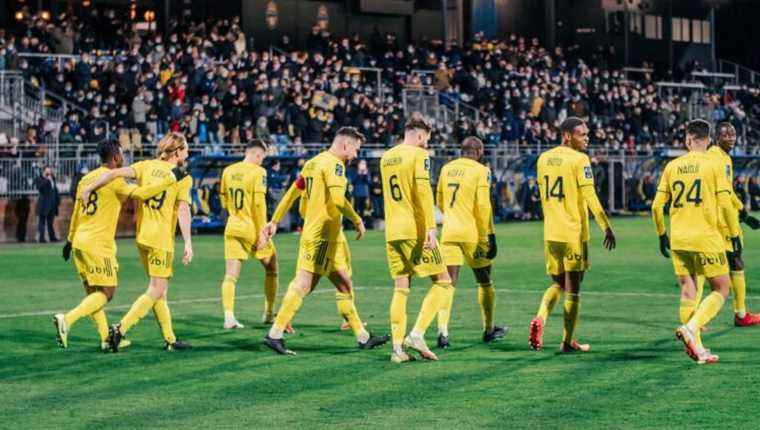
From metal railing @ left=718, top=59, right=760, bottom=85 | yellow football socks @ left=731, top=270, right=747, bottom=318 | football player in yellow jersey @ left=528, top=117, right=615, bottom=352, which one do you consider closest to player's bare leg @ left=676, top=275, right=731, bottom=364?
football player in yellow jersey @ left=528, top=117, right=615, bottom=352

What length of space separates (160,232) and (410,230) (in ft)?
8.39

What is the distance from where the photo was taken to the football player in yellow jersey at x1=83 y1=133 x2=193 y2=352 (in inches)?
512

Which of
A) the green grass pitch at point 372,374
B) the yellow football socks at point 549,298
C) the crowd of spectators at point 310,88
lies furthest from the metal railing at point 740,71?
the yellow football socks at point 549,298

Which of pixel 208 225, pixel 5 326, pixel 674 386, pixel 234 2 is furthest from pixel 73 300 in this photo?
pixel 234 2

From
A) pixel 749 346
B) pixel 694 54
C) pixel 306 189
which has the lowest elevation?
pixel 749 346

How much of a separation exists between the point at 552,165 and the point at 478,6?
4920cm

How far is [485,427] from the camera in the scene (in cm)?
889

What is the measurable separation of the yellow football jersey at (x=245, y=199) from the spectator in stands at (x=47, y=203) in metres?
17.6

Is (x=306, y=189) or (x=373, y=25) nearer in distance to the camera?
(x=306, y=189)

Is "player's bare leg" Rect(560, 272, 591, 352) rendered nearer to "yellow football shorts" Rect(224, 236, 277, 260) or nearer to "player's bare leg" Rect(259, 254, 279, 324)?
"player's bare leg" Rect(259, 254, 279, 324)

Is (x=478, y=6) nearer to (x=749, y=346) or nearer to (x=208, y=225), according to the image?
(x=208, y=225)

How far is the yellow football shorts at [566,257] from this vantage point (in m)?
12.5

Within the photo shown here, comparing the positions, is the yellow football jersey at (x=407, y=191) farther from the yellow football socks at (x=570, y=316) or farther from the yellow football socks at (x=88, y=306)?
the yellow football socks at (x=88, y=306)

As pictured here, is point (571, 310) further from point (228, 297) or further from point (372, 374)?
point (228, 297)
